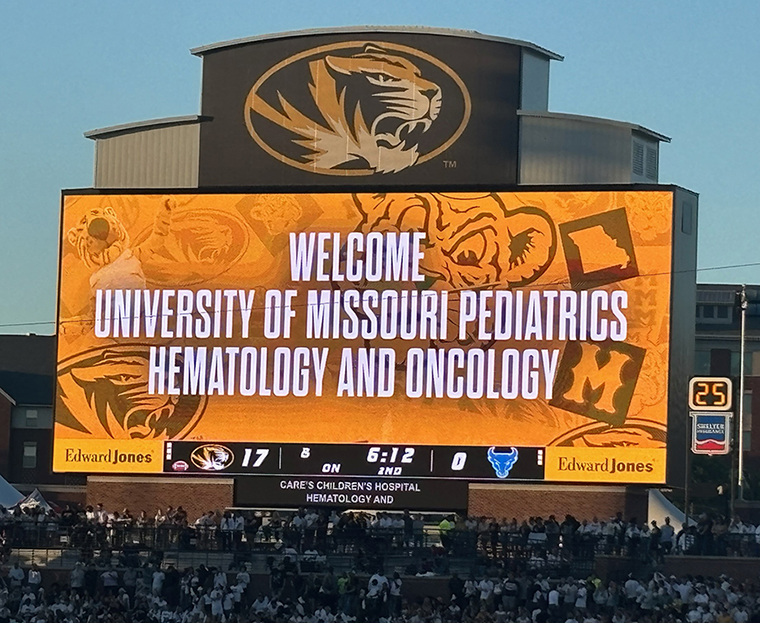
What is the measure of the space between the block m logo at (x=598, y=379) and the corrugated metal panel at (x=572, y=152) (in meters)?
3.99

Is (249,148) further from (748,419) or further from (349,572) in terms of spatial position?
(748,419)

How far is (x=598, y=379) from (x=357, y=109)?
27.1ft

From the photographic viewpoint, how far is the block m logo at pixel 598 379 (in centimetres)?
4150

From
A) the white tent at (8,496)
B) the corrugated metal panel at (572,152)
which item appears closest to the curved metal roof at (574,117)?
the corrugated metal panel at (572,152)

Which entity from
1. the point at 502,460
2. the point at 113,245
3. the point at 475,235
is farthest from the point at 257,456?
the point at 475,235

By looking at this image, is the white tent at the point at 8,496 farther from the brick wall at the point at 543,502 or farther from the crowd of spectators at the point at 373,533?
the brick wall at the point at 543,502

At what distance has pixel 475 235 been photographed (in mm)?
42688

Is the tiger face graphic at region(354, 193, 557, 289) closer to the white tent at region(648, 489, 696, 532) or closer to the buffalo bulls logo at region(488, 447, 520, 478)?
the buffalo bulls logo at region(488, 447, 520, 478)

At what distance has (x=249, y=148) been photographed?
147 ft

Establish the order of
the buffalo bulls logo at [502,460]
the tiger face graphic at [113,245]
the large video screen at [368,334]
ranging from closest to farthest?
the large video screen at [368,334] < the buffalo bulls logo at [502,460] < the tiger face graphic at [113,245]

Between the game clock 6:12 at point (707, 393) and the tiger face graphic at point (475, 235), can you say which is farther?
the tiger face graphic at point (475, 235)

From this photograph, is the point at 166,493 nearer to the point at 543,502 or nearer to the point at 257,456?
the point at 257,456

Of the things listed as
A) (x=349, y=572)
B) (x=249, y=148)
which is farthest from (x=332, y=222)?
(x=349, y=572)

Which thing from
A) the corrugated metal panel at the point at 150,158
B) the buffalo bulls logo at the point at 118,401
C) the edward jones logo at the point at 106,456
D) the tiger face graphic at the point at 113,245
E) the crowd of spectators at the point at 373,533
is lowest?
the crowd of spectators at the point at 373,533
